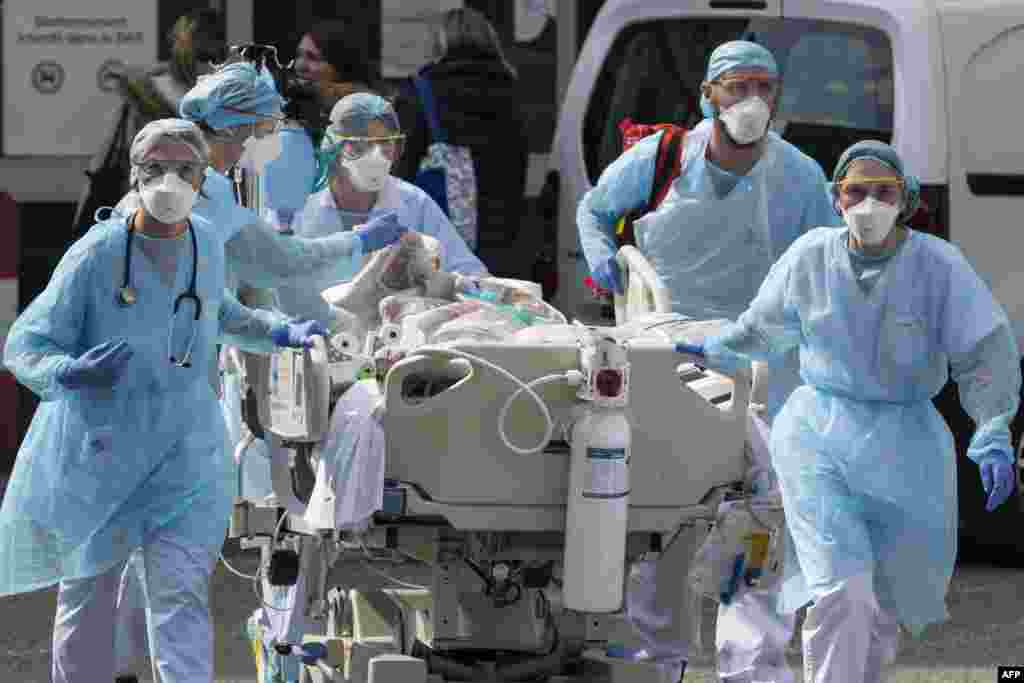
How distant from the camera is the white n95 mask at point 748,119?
30.0 feet

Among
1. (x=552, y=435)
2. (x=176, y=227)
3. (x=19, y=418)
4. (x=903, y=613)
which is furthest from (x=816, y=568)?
(x=19, y=418)

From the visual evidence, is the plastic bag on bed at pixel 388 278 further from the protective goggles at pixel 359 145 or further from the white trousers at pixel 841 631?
the white trousers at pixel 841 631

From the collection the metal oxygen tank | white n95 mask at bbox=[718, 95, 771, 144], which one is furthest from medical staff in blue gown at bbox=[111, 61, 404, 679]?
white n95 mask at bbox=[718, 95, 771, 144]

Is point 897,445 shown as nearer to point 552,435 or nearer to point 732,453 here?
point 732,453

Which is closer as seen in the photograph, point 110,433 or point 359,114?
point 110,433

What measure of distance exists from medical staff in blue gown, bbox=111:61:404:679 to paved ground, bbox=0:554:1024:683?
61 centimetres

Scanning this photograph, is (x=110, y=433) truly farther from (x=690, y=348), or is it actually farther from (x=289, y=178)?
(x=289, y=178)

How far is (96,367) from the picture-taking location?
732 cm

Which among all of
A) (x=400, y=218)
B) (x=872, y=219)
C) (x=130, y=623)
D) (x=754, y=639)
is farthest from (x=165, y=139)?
(x=754, y=639)

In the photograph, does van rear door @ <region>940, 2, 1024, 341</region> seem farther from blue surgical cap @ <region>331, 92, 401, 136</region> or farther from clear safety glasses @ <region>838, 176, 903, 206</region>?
Answer: clear safety glasses @ <region>838, 176, 903, 206</region>

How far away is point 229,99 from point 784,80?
3651mm

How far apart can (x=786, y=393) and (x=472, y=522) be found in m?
1.66

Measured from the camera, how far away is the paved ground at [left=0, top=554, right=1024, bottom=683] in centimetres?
931

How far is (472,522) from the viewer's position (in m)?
7.50
